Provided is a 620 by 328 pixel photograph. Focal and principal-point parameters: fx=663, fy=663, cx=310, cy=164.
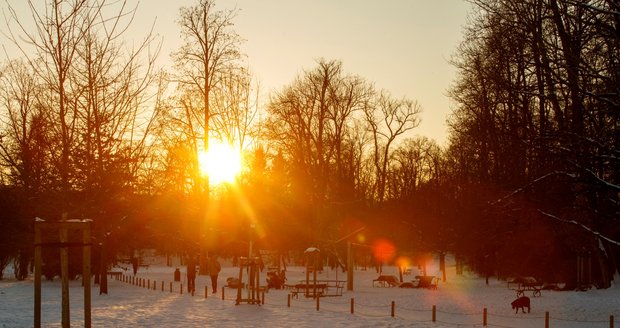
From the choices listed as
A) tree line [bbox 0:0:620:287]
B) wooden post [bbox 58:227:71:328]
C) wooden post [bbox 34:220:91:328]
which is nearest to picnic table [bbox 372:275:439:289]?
tree line [bbox 0:0:620:287]

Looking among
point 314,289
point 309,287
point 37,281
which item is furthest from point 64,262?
point 309,287

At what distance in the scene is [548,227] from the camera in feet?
116

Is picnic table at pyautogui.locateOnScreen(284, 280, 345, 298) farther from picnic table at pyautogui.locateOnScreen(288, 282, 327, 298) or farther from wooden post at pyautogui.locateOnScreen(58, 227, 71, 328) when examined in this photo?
wooden post at pyautogui.locateOnScreen(58, 227, 71, 328)

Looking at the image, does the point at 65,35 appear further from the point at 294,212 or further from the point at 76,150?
the point at 294,212

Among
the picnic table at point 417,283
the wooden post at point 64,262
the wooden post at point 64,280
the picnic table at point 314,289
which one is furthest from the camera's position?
the picnic table at point 417,283

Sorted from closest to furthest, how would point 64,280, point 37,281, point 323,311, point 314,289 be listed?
point 64,280, point 37,281, point 323,311, point 314,289

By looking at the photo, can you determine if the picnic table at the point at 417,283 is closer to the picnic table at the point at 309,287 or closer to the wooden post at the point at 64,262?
the picnic table at the point at 309,287

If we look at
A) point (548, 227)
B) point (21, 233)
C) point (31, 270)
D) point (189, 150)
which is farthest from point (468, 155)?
point (31, 270)

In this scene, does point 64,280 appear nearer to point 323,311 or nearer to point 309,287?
point 323,311

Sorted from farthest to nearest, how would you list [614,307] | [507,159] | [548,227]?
[548,227]
[507,159]
[614,307]

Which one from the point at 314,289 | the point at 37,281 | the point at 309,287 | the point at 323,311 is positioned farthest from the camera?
the point at 309,287

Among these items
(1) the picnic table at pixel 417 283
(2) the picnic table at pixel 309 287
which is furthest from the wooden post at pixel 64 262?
(1) the picnic table at pixel 417 283

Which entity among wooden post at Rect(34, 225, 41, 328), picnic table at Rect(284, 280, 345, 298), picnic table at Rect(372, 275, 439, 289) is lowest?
picnic table at Rect(372, 275, 439, 289)

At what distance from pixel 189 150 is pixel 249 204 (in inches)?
333
